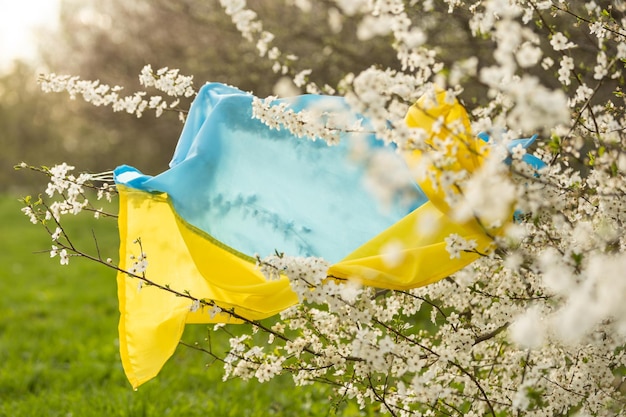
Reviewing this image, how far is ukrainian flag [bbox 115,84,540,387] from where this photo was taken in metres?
2.71

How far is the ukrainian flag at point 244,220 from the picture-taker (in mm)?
2709

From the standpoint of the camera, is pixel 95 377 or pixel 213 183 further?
pixel 95 377

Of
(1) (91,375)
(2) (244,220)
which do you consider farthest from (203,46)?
(2) (244,220)

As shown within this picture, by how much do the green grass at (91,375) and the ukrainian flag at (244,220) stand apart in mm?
1665

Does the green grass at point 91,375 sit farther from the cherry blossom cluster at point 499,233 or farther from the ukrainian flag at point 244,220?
the ukrainian flag at point 244,220

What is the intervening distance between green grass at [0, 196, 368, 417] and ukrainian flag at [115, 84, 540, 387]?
1665 millimetres

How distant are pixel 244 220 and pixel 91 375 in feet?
10.3

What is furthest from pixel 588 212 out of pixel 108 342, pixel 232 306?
pixel 108 342

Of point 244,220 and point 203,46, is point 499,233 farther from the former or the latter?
point 203,46

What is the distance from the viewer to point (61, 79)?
3.09 metres

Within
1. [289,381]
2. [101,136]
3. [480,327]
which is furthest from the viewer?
[101,136]

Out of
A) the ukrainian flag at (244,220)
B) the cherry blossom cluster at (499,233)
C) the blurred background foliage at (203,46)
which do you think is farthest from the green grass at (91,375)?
the blurred background foliage at (203,46)

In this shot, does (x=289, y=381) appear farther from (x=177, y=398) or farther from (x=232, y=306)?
(x=232, y=306)

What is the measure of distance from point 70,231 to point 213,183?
1251cm
